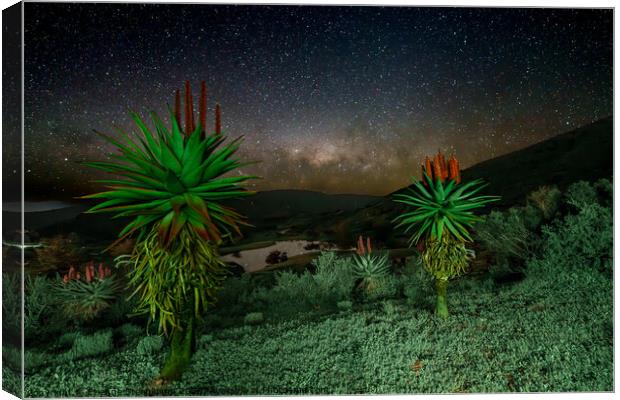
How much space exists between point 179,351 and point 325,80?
2702 millimetres

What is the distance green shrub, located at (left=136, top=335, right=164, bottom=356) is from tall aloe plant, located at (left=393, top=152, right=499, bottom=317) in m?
2.42

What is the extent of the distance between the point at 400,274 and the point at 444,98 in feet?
5.54

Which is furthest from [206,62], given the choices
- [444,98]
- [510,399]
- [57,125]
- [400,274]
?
[510,399]

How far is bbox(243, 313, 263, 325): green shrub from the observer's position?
445cm

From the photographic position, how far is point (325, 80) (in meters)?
4.51

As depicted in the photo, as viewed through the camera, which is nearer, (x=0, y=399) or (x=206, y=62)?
(x=0, y=399)

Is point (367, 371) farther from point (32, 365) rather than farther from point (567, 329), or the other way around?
point (32, 365)

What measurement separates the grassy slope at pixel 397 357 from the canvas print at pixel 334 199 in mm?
18

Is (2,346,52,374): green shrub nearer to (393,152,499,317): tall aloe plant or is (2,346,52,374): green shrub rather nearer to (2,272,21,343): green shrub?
(2,272,21,343): green shrub

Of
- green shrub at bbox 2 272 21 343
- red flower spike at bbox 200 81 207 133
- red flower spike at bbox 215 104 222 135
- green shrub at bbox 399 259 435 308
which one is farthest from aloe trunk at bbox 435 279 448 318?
green shrub at bbox 2 272 21 343

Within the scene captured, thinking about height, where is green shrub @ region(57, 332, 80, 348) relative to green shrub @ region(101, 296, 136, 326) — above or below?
below

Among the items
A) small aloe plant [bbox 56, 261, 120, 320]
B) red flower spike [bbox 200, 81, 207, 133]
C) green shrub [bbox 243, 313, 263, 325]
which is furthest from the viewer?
green shrub [bbox 243, 313, 263, 325]

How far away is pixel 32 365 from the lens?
4.19 meters

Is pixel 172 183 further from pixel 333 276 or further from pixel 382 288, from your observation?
pixel 382 288
